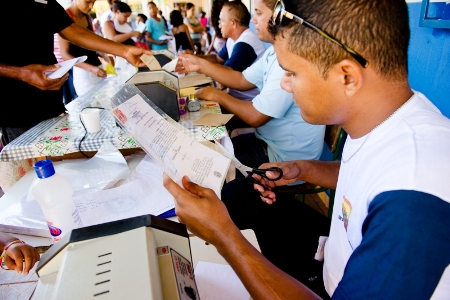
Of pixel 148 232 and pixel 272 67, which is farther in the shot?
pixel 272 67

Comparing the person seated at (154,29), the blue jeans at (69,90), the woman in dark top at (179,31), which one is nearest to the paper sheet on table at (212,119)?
the blue jeans at (69,90)

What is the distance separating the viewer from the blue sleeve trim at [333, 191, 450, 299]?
17.2 inches

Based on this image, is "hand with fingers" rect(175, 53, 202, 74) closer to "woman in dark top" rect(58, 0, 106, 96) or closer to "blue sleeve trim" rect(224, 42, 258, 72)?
"blue sleeve trim" rect(224, 42, 258, 72)

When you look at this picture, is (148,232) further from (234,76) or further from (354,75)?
(234,76)

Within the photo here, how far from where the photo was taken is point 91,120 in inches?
50.6

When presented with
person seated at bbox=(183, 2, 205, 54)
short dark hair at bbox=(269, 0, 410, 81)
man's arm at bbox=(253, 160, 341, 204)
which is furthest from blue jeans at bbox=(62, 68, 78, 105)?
person seated at bbox=(183, 2, 205, 54)

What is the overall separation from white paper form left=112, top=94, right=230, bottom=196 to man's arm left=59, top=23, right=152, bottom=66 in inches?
40.9

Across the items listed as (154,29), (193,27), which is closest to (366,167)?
(154,29)

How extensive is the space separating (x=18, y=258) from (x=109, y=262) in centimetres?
48

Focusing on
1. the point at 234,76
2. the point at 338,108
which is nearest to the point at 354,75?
the point at 338,108

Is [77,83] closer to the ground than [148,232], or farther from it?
closer to the ground

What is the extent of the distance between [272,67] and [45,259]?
1.33m

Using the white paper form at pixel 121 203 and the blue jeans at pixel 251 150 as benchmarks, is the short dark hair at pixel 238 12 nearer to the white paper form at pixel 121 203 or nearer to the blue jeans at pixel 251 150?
the blue jeans at pixel 251 150

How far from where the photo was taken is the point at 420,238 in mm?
435
